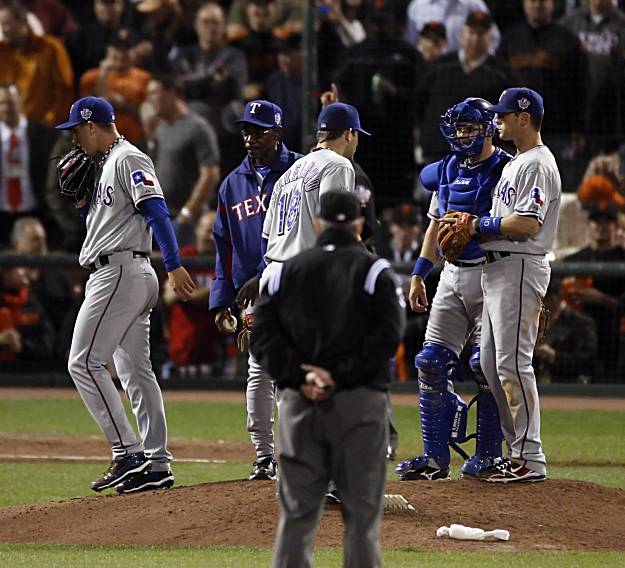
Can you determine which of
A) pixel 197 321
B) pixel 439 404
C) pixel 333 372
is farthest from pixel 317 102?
pixel 333 372

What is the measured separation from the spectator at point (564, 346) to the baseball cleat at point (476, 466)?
16.7 ft

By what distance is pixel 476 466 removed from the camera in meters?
7.12

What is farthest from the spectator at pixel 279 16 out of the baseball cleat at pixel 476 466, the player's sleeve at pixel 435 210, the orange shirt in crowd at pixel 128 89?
the baseball cleat at pixel 476 466

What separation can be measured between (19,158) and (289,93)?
2.79 meters

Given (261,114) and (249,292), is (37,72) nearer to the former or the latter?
(261,114)

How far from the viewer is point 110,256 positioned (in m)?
7.02

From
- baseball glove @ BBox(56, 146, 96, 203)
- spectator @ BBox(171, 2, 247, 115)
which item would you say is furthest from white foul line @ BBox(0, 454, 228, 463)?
spectator @ BBox(171, 2, 247, 115)

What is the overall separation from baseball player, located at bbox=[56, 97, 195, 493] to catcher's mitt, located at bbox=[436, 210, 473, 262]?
1.33m

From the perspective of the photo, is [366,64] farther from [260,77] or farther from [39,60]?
[39,60]

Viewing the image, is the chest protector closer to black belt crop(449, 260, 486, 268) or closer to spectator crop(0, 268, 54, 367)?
black belt crop(449, 260, 486, 268)

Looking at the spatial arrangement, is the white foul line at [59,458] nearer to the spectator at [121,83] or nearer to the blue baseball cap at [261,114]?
the blue baseball cap at [261,114]

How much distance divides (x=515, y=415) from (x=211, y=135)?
6.98 metres

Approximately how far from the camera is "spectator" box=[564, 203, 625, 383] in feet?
40.3

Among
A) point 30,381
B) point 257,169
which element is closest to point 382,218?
point 30,381
